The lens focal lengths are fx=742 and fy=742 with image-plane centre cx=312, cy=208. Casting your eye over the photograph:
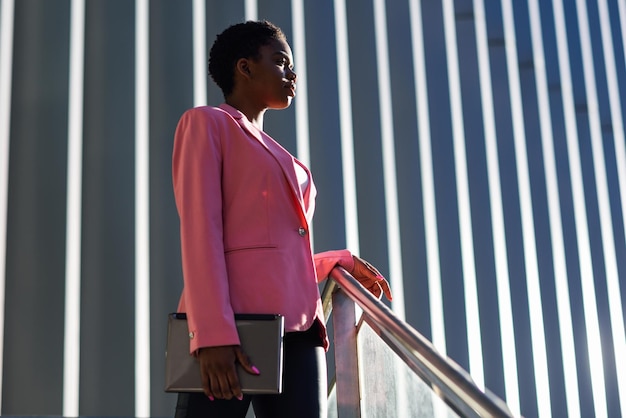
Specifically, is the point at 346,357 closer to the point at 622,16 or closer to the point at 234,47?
the point at 234,47

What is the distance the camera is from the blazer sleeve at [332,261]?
155 cm

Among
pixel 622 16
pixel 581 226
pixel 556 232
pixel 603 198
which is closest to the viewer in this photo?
pixel 556 232

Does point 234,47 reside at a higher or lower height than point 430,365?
higher

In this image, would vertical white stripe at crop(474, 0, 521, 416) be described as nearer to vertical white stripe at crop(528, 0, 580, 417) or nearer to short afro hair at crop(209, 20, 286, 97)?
vertical white stripe at crop(528, 0, 580, 417)

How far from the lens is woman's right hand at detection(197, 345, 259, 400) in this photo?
100 cm

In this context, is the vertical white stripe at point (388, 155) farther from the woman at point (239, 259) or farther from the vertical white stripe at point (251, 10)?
the woman at point (239, 259)

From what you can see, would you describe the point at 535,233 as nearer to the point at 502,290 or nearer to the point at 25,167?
the point at 502,290

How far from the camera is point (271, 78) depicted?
139 centimetres

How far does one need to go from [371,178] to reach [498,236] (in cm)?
73

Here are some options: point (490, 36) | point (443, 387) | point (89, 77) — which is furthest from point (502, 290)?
point (443, 387)

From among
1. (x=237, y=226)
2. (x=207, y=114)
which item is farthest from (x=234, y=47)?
(x=237, y=226)

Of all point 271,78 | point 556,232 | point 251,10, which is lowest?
point 556,232

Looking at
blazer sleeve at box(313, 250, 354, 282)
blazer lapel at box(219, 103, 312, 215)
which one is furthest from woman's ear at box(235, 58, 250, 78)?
blazer sleeve at box(313, 250, 354, 282)

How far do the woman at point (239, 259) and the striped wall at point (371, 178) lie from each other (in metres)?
1.76
